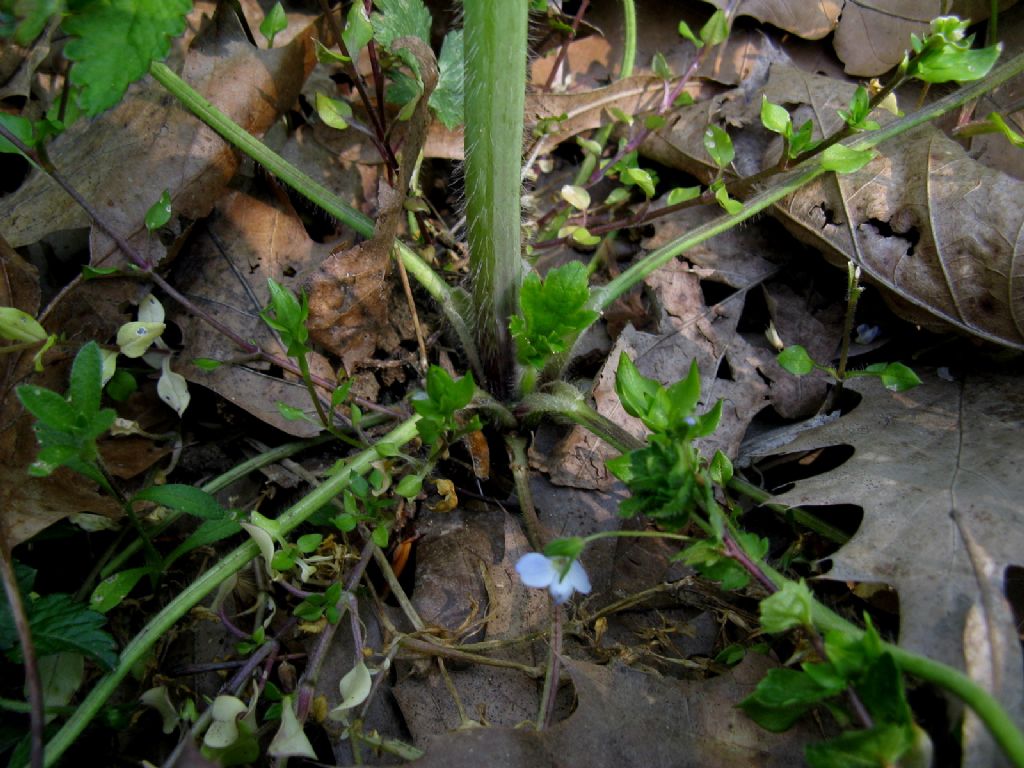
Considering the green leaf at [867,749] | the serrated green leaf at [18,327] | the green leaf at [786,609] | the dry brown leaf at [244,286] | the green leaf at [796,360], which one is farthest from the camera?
the dry brown leaf at [244,286]

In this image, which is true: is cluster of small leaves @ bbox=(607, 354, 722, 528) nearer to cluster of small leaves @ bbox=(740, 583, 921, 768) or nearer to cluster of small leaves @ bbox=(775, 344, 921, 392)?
cluster of small leaves @ bbox=(740, 583, 921, 768)

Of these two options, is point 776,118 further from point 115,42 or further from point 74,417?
point 74,417

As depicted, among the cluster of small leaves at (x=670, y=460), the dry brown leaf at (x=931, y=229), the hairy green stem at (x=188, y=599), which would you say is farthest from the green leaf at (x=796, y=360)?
the hairy green stem at (x=188, y=599)

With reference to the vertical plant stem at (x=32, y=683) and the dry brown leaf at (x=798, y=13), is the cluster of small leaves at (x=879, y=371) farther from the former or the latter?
the vertical plant stem at (x=32, y=683)

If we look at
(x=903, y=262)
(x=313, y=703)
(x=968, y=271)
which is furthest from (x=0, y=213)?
(x=968, y=271)

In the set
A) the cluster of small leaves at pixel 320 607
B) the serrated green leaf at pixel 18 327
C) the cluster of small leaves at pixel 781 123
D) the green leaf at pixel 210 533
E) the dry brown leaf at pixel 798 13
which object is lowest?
the cluster of small leaves at pixel 320 607

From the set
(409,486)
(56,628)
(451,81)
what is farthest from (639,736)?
(451,81)
